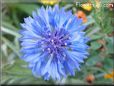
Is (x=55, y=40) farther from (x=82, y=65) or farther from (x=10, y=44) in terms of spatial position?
(x=10, y=44)

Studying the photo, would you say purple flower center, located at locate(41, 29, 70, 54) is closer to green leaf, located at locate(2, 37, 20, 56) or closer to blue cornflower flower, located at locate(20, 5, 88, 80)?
blue cornflower flower, located at locate(20, 5, 88, 80)

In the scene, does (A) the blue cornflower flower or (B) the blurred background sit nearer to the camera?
(A) the blue cornflower flower

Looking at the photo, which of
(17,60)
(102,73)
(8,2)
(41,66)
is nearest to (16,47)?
(17,60)

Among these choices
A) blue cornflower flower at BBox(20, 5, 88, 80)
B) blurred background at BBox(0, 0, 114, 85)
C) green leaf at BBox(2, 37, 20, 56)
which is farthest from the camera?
green leaf at BBox(2, 37, 20, 56)

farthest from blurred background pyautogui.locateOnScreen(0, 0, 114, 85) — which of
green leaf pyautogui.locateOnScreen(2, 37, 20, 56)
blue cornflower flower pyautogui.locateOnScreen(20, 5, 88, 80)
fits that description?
blue cornflower flower pyautogui.locateOnScreen(20, 5, 88, 80)

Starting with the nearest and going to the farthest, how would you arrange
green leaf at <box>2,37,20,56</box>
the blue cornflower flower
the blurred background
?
the blue cornflower flower
the blurred background
green leaf at <box>2,37,20,56</box>

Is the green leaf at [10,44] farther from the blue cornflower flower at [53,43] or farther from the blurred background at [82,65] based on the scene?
the blue cornflower flower at [53,43]
